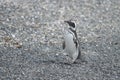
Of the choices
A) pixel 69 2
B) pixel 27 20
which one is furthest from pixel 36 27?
pixel 69 2

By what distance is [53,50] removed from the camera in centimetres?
912

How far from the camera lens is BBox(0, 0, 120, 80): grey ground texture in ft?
25.8

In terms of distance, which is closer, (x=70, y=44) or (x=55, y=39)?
(x=70, y=44)

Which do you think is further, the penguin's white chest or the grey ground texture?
the penguin's white chest

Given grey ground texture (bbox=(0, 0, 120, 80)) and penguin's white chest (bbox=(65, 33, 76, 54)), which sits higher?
penguin's white chest (bbox=(65, 33, 76, 54))

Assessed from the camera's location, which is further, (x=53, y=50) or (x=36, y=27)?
(x=36, y=27)

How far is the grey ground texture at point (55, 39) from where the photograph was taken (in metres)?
7.87

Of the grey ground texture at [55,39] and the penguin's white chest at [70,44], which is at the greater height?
the penguin's white chest at [70,44]

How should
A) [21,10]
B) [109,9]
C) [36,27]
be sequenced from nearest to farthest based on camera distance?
1. [36,27]
2. [21,10]
3. [109,9]

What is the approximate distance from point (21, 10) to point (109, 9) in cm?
271

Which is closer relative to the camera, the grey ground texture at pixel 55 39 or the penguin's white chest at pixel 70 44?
the grey ground texture at pixel 55 39

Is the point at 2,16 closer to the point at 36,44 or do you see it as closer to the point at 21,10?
the point at 21,10

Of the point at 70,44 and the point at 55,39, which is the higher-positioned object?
the point at 70,44

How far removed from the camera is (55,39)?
32.6ft
